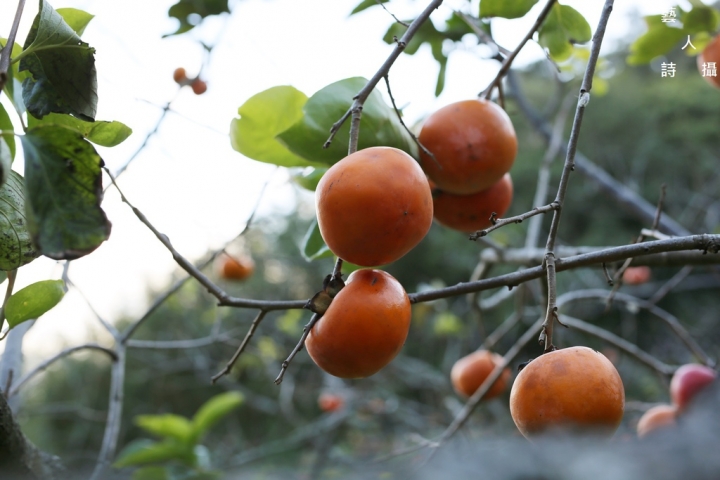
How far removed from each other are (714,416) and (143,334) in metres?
5.27

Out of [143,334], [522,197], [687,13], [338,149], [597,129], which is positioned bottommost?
[143,334]

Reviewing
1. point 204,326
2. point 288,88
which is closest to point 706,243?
point 288,88

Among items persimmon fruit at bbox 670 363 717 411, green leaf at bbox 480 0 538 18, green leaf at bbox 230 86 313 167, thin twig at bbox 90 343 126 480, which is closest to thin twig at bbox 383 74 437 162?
green leaf at bbox 230 86 313 167

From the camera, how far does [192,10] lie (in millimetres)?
1114

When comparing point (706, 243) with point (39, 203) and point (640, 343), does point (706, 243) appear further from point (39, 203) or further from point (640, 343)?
point (640, 343)

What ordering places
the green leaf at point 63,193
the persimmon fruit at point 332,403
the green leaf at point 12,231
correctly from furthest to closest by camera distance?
1. the persimmon fruit at point 332,403
2. the green leaf at point 12,231
3. the green leaf at point 63,193

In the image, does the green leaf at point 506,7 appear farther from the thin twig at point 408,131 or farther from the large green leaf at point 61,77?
the large green leaf at point 61,77

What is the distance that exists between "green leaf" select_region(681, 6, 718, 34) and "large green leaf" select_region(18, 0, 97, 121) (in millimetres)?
977

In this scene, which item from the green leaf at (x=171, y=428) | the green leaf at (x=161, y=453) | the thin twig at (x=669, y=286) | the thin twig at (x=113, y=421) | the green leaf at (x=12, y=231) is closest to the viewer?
the green leaf at (x=12, y=231)

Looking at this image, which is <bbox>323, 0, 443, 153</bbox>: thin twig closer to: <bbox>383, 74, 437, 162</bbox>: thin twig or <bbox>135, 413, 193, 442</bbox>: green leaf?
<bbox>383, 74, 437, 162</bbox>: thin twig

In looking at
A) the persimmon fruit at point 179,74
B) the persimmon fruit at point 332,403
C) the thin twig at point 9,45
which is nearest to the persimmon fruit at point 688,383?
the thin twig at point 9,45

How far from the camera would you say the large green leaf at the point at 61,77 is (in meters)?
0.50

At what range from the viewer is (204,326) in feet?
15.8

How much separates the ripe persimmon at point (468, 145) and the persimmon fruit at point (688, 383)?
0.68 m
